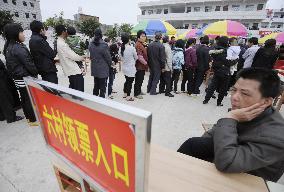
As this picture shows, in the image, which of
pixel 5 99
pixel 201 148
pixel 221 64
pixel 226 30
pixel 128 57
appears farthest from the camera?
pixel 226 30

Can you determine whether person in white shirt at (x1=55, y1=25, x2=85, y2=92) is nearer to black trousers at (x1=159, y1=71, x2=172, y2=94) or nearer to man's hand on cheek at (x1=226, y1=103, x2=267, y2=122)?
black trousers at (x1=159, y1=71, x2=172, y2=94)

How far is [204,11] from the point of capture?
1407 inches

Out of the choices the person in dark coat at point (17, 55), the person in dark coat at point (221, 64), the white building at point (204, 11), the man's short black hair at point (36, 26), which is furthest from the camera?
the white building at point (204, 11)

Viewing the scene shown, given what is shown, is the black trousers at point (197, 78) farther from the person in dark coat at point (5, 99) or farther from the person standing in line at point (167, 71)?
the person in dark coat at point (5, 99)

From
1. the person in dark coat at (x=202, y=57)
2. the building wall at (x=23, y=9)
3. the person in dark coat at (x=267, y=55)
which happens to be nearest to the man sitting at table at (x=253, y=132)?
the person in dark coat at (x=202, y=57)

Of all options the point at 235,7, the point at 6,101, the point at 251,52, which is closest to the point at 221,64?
the point at 251,52

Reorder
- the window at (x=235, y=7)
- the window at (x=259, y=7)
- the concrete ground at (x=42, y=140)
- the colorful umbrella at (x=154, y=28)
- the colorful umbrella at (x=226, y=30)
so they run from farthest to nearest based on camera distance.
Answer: the window at (x=235, y=7)
the window at (x=259, y=7)
the colorful umbrella at (x=154, y=28)
the colorful umbrella at (x=226, y=30)
the concrete ground at (x=42, y=140)

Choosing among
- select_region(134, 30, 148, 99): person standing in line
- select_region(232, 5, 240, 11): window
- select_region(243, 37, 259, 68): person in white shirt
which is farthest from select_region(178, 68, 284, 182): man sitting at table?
select_region(232, 5, 240, 11): window

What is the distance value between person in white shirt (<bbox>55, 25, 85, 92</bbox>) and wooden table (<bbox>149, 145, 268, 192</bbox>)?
3.11m

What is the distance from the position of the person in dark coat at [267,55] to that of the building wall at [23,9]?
39.2 meters

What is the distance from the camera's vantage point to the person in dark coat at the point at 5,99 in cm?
367

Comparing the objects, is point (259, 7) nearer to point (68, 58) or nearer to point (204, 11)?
point (204, 11)

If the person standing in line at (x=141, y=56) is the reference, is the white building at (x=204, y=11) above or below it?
above

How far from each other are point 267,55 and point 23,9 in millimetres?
42077
